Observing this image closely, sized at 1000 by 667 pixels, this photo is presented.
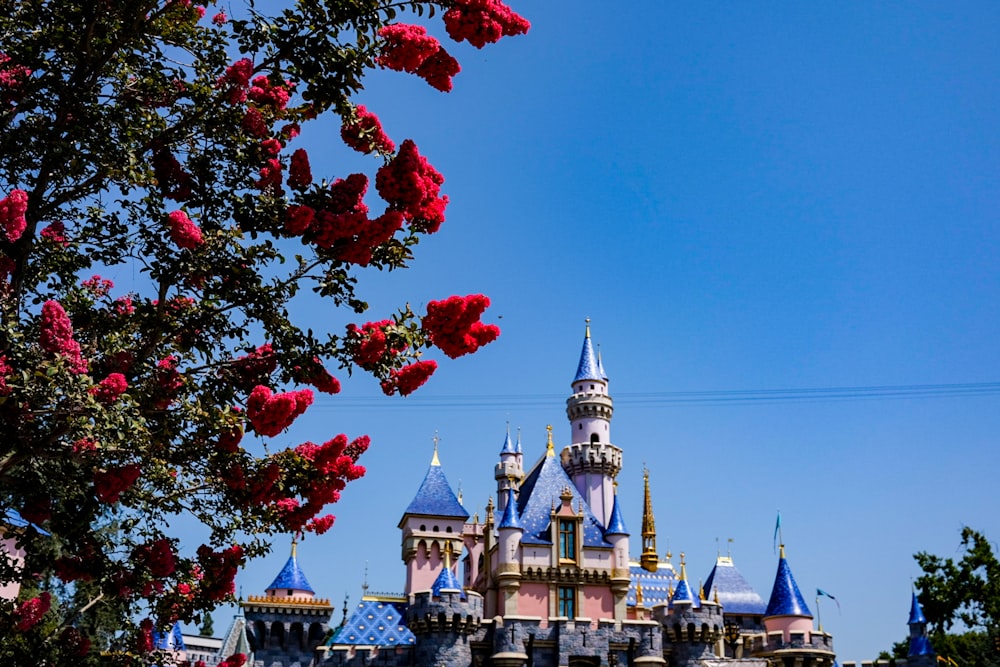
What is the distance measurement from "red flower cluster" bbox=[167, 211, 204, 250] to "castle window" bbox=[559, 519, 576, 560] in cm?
2888

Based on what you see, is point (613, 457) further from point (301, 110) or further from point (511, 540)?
point (301, 110)

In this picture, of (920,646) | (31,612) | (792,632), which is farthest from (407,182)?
(920,646)

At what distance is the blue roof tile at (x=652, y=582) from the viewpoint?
44938 mm

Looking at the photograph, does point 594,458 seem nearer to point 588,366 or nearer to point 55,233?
point 588,366

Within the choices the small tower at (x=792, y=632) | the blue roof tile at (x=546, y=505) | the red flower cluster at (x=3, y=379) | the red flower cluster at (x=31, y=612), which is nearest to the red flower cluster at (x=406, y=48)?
the red flower cluster at (x=3, y=379)

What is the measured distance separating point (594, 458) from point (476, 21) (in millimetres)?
33958

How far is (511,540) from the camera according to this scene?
35.9m

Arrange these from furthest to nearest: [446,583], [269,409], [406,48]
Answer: [446,583]
[406,48]
[269,409]

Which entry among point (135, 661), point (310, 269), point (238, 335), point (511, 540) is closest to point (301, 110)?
point (310, 269)

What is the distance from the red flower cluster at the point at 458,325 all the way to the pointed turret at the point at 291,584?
28368 millimetres

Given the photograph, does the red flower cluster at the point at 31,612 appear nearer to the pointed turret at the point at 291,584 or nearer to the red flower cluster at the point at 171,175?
the red flower cluster at the point at 171,175

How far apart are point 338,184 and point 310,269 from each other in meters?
0.87

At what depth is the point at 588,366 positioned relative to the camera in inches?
1740

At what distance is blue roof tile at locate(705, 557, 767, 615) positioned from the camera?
43.0m
